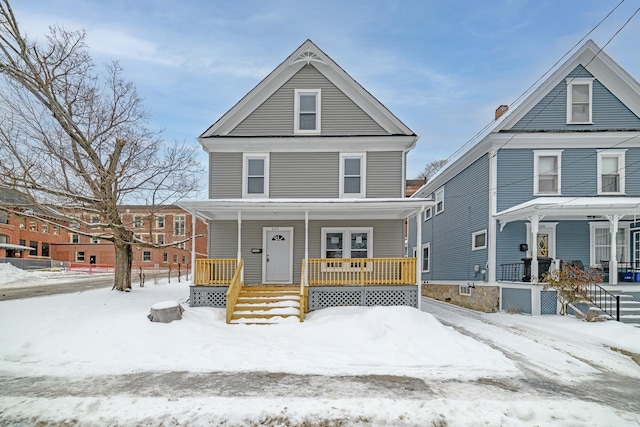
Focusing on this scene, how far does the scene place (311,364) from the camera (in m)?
6.59

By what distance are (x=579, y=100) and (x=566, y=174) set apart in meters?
2.95

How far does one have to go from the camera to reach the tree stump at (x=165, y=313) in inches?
348

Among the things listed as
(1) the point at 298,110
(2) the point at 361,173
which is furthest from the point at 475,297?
(1) the point at 298,110

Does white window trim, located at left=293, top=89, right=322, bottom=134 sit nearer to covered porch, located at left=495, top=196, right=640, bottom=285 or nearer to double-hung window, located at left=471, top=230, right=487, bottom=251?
covered porch, located at left=495, top=196, right=640, bottom=285

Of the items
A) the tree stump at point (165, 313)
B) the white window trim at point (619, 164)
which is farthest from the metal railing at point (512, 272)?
the tree stump at point (165, 313)

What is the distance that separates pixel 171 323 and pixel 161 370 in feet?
8.73

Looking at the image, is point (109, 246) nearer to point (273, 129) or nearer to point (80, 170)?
point (80, 170)

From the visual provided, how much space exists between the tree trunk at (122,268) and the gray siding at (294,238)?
3.80m

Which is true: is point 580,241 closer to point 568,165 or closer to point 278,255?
point 568,165

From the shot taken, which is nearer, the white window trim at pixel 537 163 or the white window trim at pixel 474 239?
the white window trim at pixel 537 163

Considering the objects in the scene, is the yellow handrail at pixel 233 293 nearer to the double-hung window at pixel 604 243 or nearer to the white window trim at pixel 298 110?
the white window trim at pixel 298 110

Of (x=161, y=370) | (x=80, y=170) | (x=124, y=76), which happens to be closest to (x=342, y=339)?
(x=161, y=370)

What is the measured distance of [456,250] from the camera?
645 inches

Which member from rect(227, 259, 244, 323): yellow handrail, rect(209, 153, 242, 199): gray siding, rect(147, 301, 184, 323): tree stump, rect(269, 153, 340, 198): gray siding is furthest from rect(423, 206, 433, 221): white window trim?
rect(147, 301, 184, 323): tree stump
